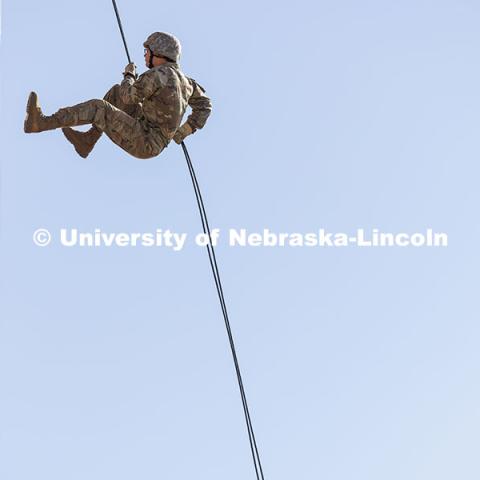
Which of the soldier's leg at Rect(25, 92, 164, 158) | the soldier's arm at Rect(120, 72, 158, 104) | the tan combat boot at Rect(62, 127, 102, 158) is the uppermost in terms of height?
the soldier's arm at Rect(120, 72, 158, 104)

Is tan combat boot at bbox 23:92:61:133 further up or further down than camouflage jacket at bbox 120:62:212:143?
further down

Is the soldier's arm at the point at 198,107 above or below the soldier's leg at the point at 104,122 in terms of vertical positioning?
above

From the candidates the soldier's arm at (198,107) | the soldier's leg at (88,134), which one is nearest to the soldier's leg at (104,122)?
the soldier's leg at (88,134)

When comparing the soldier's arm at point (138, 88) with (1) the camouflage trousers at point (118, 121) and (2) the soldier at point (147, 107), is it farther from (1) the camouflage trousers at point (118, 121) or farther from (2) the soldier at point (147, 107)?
(1) the camouflage trousers at point (118, 121)

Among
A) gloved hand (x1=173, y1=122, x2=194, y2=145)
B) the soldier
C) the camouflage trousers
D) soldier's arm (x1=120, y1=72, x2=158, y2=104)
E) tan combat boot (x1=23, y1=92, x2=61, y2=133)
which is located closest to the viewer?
tan combat boot (x1=23, y1=92, x2=61, y2=133)

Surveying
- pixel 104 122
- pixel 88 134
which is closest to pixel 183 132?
pixel 88 134

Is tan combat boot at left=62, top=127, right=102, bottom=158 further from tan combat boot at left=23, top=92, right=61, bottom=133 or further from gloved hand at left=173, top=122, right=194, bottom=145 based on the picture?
gloved hand at left=173, top=122, right=194, bottom=145

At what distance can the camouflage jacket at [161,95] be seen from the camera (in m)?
17.6

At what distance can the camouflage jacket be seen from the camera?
694 inches

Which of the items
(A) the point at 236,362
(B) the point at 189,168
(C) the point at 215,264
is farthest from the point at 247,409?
(B) the point at 189,168

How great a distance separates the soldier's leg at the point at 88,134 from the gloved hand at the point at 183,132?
584 millimetres

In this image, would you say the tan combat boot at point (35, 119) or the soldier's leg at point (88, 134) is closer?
the tan combat boot at point (35, 119)

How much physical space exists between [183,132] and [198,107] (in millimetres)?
368

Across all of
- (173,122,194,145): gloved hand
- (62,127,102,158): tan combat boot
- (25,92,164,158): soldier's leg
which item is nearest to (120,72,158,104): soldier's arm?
(25,92,164,158): soldier's leg
